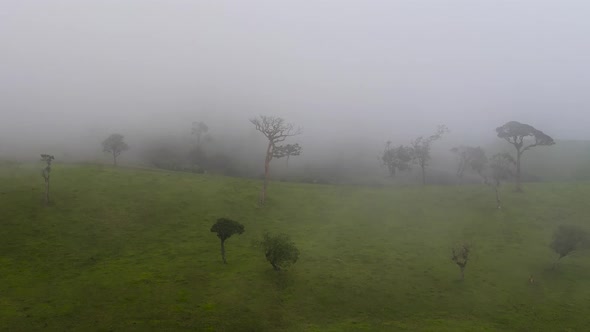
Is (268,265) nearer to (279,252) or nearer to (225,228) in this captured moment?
(279,252)

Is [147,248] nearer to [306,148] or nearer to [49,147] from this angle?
[49,147]

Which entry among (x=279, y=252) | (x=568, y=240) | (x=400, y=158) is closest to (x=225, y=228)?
(x=279, y=252)

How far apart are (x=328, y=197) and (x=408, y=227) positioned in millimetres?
22701

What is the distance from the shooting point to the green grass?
4675 cm

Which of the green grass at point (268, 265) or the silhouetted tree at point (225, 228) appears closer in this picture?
the green grass at point (268, 265)

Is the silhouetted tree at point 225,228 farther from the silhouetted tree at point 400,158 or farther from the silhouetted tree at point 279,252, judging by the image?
the silhouetted tree at point 400,158

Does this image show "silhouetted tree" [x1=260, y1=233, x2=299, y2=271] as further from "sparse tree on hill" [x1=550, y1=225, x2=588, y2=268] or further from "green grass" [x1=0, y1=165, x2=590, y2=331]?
"sparse tree on hill" [x1=550, y1=225, x2=588, y2=268]

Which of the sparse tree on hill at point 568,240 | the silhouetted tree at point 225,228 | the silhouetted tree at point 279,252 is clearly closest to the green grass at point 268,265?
the silhouetted tree at point 279,252

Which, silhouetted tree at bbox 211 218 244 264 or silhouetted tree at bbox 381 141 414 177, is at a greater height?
silhouetted tree at bbox 381 141 414 177

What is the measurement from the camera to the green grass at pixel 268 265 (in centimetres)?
4675

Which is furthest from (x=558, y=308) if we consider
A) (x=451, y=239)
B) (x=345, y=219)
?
(x=345, y=219)

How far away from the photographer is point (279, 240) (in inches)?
2227

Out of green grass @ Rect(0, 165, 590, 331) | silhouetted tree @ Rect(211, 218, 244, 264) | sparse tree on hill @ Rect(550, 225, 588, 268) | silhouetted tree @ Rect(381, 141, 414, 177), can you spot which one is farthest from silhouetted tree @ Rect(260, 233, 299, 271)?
silhouetted tree @ Rect(381, 141, 414, 177)

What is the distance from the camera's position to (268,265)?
59.8 m
